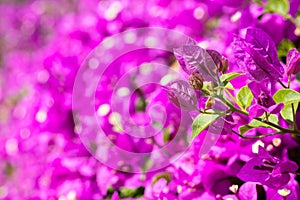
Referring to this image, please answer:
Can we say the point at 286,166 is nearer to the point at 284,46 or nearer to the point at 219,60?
the point at 219,60

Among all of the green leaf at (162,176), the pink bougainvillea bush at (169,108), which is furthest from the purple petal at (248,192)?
the green leaf at (162,176)

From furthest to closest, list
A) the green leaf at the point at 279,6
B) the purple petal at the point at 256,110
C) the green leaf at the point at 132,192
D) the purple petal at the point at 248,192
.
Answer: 1. the green leaf at the point at 132,192
2. the green leaf at the point at 279,6
3. the purple petal at the point at 248,192
4. the purple petal at the point at 256,110

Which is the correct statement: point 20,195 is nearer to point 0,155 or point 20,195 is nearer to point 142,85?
point 0,155

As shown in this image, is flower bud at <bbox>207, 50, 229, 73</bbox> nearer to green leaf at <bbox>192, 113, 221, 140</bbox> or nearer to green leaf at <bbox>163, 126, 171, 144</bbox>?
green leaf at <bbox>192, 113, 221, 140</bbox>

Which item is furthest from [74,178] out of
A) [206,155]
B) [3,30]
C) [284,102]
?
[3,30]

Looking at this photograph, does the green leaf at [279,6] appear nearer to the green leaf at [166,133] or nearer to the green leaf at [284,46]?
the green leaf at [284,46]

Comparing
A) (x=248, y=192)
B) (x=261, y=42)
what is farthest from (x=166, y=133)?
(x=261, y=42)
